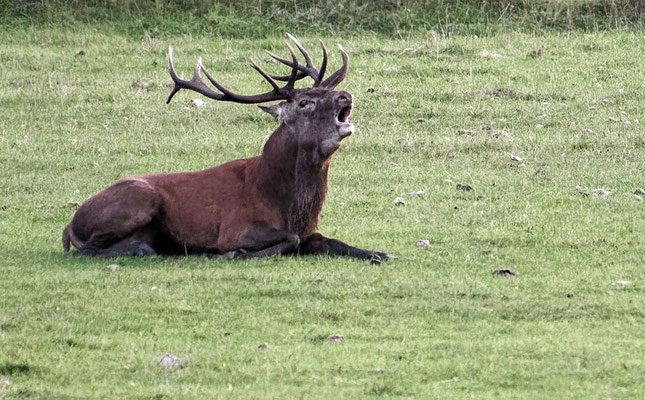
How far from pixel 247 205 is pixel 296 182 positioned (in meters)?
0.50

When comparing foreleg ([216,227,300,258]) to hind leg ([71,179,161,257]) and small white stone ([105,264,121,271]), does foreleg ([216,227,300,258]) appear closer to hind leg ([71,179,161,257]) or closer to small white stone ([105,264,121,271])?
hind leg ([71,179,161,257])

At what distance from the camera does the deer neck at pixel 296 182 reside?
10.2 m

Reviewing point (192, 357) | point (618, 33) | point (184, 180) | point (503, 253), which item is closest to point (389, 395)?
point (192, 357)

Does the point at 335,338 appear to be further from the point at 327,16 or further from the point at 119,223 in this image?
the point at 327,16

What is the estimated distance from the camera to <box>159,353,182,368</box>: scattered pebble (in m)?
6.91

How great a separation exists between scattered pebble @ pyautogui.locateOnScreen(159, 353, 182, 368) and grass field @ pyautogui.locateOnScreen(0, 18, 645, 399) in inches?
2.2

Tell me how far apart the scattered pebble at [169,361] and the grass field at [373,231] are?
6cm

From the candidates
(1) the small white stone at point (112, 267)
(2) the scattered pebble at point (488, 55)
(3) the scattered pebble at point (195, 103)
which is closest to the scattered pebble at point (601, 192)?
(1) the small white stone at point (112, 267)

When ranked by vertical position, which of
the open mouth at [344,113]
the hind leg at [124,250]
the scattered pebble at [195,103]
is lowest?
the hind leg at [124,250]

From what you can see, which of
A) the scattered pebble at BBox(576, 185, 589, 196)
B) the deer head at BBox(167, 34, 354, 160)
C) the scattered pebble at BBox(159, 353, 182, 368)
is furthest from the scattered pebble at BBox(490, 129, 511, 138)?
the scattered pebble at BBox(159, 353, 182, 368)

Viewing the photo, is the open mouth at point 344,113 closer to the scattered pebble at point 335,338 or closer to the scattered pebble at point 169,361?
the scattered pebble at point 335,338

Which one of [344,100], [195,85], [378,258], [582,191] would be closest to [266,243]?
[378,258]

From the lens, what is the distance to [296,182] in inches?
404

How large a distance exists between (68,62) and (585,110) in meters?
9.13
